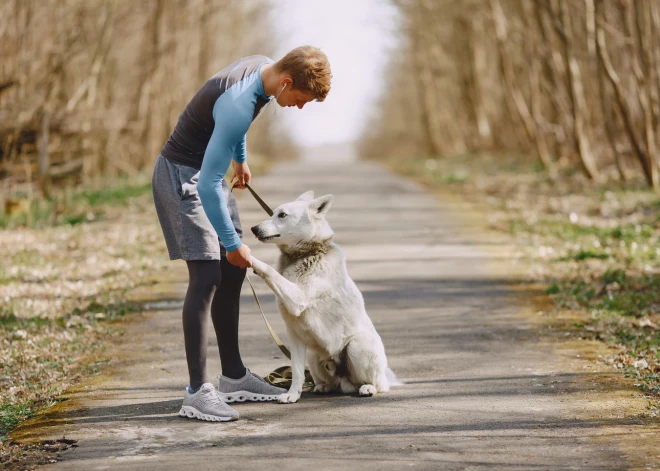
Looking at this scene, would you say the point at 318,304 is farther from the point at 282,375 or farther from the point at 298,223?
the point at 282,375

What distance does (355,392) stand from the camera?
678 centimetres

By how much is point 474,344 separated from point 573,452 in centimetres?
308

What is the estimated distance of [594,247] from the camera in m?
13.0

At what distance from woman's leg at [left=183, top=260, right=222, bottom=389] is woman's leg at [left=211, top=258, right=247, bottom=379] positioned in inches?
9.2

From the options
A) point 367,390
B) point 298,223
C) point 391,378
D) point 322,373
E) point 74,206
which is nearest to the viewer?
point 298,223

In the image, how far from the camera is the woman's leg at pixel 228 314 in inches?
251

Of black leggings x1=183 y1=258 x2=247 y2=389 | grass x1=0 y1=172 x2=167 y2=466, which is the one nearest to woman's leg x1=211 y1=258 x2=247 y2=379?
black leggings x1=183 y1=258 x2=247 y2=389

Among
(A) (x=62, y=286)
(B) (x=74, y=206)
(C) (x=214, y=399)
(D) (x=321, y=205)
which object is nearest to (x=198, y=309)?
(C) (x=214, y=399)

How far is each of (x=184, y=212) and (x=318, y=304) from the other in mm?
1092

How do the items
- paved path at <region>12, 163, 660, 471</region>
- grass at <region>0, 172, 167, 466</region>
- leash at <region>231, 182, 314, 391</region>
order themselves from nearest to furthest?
paved path at <region>12, 163, 660, 471</region>, leash at <region>231, 182, 314, 391</region>, grass at <region>0, 172, 167, 466</region>

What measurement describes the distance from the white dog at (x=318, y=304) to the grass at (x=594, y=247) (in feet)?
6.22

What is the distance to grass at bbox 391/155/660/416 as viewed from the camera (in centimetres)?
851

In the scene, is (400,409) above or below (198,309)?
below

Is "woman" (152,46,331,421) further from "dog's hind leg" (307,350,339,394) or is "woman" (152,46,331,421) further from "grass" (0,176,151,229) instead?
"grass" (0,176,151,229)
